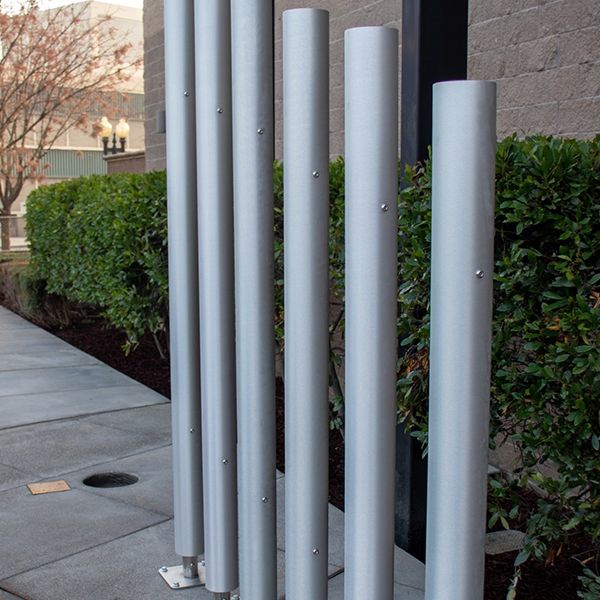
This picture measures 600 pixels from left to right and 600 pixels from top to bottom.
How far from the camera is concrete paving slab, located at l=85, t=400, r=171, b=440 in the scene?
5309mm

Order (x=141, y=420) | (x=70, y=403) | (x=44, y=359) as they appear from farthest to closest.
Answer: (x=44, y=359) → (x=70, y=403) → (x=141, y=420)

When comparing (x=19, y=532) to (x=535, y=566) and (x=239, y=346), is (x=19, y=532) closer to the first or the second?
(x=239, y=346)

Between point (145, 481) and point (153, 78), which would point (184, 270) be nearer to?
point (145, 481)

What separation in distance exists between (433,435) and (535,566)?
1.62m

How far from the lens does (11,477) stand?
437cm

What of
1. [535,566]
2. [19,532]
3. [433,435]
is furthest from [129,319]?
[433,435]

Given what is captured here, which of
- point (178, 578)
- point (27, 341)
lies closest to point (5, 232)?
point (27, 341)

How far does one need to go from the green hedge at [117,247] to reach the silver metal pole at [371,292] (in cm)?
383

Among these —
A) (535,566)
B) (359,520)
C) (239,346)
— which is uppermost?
(239,346)

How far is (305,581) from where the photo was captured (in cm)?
240

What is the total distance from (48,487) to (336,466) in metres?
1.43

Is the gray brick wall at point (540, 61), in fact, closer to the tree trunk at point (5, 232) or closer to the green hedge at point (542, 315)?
the green hedge at point (542, 315)

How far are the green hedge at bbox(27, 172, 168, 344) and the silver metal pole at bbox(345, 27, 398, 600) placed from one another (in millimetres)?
3830

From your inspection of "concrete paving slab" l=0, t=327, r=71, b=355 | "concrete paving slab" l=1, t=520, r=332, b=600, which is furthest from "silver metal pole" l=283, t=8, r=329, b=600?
"concrete paving slab" l=0, t=327, r=71, b=355
